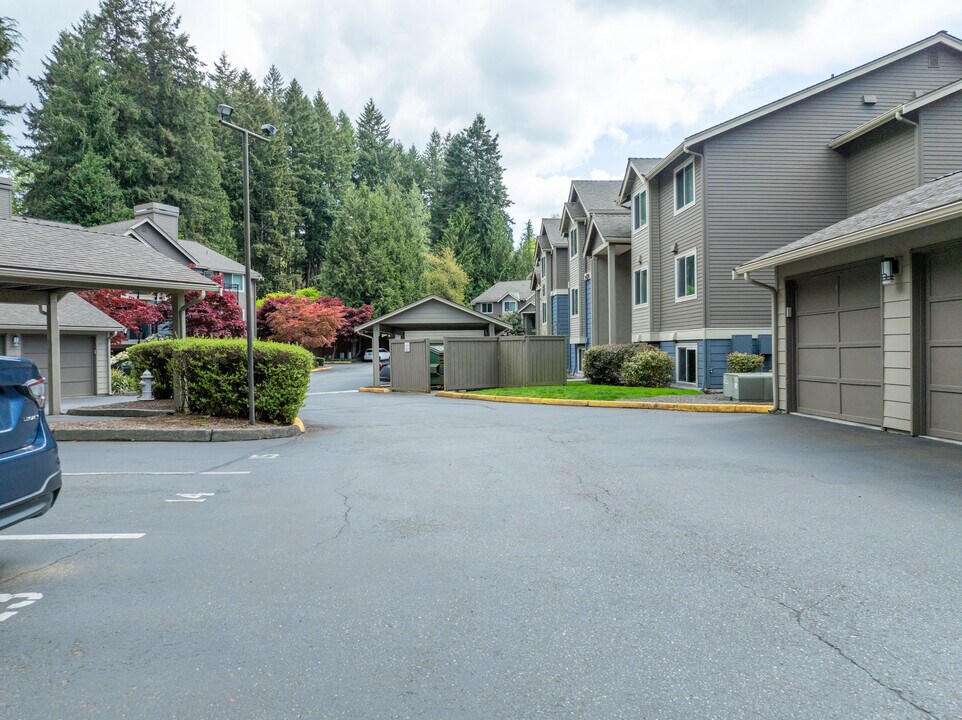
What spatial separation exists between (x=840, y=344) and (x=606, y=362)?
1040 cm

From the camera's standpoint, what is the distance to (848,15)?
582 inches

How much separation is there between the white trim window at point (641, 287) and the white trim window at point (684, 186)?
293 centimetres

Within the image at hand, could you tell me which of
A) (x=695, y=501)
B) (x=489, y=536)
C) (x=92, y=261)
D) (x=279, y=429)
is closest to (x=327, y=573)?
(x=489, y=536)

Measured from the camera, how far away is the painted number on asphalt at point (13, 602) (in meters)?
3.68

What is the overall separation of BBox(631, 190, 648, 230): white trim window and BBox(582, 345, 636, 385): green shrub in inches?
183

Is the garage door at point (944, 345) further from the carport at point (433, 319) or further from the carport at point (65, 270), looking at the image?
the carport at point (433, 319)

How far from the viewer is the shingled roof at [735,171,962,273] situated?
842 cm

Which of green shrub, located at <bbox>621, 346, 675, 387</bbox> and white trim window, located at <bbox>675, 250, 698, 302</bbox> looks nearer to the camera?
white trim window, located at <bbox>675, 250, 698, 302</bbox>

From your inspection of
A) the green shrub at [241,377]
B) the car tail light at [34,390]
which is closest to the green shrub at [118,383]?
the green shrub at [241,377]

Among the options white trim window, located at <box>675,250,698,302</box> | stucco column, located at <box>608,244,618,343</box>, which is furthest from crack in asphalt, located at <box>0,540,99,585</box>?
stucco column, located at <box>608,244,618,343</box>

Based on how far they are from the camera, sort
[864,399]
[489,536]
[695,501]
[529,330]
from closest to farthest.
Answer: [489,536] < [695,501] < [864,399] < [529,330]

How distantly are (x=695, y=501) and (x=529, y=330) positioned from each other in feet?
144

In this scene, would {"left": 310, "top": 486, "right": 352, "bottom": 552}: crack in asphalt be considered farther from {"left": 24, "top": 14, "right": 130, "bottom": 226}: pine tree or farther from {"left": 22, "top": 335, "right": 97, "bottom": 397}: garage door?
{"left": 24, "top": 14, "right": 130, "bottom": 226}: pine tree

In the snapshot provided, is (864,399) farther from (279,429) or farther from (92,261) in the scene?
(92,261)
